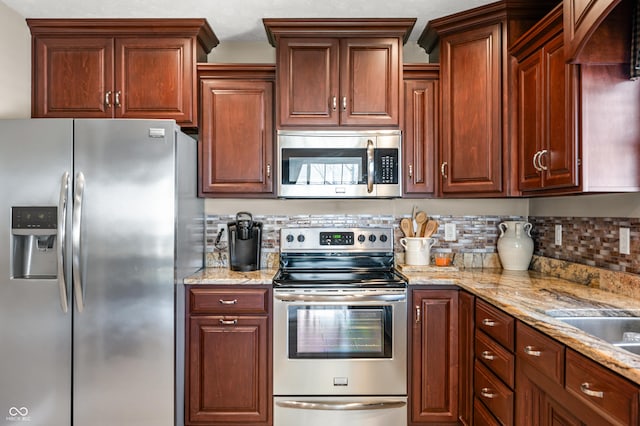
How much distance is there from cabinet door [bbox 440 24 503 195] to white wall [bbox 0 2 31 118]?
2.50m

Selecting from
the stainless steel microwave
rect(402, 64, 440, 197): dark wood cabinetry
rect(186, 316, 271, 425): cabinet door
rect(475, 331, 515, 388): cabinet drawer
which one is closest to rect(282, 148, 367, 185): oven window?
the stainless steel microwave

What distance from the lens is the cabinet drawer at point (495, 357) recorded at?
178cm

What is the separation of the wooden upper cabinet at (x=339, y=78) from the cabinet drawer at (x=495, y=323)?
1202 millimetres

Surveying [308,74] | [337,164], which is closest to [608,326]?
[337,164]

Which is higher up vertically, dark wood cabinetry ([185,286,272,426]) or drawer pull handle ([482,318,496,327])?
drawer pull handle ([482,318,496,327])

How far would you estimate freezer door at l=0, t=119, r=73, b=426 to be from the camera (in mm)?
2152

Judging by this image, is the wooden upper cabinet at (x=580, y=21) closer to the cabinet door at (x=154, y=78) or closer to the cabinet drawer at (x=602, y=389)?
the cabinet drawer at (x=602, y=389)

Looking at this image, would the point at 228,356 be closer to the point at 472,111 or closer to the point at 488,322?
the point at 488,322

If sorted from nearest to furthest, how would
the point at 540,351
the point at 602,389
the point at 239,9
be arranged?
the point at 602,389, the point at 540,351, the point at 239,9

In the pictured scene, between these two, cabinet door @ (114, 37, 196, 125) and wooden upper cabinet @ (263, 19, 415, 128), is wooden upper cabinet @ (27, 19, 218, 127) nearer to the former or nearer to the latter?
cabinet door @ (114, 37, 196, 125)

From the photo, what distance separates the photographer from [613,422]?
1.11m

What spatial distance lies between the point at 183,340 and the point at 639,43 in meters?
2.47

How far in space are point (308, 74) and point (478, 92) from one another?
39.8 inches

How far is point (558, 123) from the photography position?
1.93m
